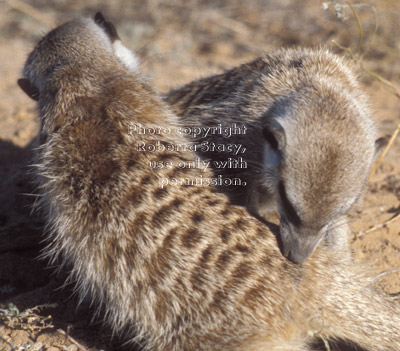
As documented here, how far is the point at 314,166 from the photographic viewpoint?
7.70 feet

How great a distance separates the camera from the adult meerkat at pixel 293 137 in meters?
2.37

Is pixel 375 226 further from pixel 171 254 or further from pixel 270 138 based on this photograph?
pixel 171 254

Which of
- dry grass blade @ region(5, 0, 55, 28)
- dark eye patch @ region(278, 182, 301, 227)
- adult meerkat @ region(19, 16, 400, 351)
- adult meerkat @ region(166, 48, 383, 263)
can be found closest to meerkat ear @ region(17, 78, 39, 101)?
adult meerkat @ region(19, 16, 400, 351)

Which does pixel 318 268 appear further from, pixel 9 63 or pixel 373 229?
pixel 9 63

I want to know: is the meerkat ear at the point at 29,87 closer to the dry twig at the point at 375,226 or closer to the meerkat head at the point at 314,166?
the meerkat head at the point at 314,166

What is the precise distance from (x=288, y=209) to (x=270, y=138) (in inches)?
15.1

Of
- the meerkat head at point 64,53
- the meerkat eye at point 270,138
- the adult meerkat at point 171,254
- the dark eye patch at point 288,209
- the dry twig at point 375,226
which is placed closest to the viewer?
the adult meerkat at point 171,254

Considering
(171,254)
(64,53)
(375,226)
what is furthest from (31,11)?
(171,254)

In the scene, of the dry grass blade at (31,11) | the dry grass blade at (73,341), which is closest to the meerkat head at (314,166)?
the dry grass blade at (73,341)

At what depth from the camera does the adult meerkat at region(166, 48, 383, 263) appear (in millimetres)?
2371

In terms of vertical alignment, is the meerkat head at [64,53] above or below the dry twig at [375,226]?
above

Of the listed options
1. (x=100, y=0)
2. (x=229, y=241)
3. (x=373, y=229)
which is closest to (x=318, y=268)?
(x=229, y=241)

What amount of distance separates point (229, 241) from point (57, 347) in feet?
3.18

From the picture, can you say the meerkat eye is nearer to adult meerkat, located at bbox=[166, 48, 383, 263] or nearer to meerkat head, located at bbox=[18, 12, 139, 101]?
adult meerkat, located at bbox=[166, 48, 383, 263]
